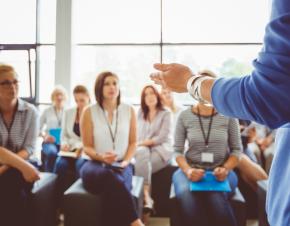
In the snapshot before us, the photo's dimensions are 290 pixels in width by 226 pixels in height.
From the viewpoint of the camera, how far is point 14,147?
2910mm

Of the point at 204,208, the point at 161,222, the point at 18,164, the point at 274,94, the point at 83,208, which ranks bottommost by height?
the point at 161,222

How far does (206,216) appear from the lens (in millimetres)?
2531

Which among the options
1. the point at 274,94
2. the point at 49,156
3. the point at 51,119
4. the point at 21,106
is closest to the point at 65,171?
the point at 49,156

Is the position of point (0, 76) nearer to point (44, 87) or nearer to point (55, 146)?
point (55, 146)

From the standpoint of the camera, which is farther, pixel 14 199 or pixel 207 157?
pixel 207 157

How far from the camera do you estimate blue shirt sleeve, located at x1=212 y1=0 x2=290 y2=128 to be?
2.05ft

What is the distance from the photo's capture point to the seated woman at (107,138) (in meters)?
2.84

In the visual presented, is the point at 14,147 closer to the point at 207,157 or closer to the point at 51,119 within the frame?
the point at 207,157

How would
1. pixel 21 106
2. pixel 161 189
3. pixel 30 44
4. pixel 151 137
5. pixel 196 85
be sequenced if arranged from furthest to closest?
1. pixel 30 44
2. pixel 151 137
3. pixel 161 189
4. pixel 21 106
5. pixel 196 85

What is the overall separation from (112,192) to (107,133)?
698 mm

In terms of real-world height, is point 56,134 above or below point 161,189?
above

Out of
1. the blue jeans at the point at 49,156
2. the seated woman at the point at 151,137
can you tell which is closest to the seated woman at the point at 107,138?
the seated woman at the point at 151,137

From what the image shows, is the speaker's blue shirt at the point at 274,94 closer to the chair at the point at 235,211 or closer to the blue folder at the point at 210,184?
the blue folder at the point at 210,184

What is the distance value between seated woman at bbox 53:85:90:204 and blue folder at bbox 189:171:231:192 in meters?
1.39
